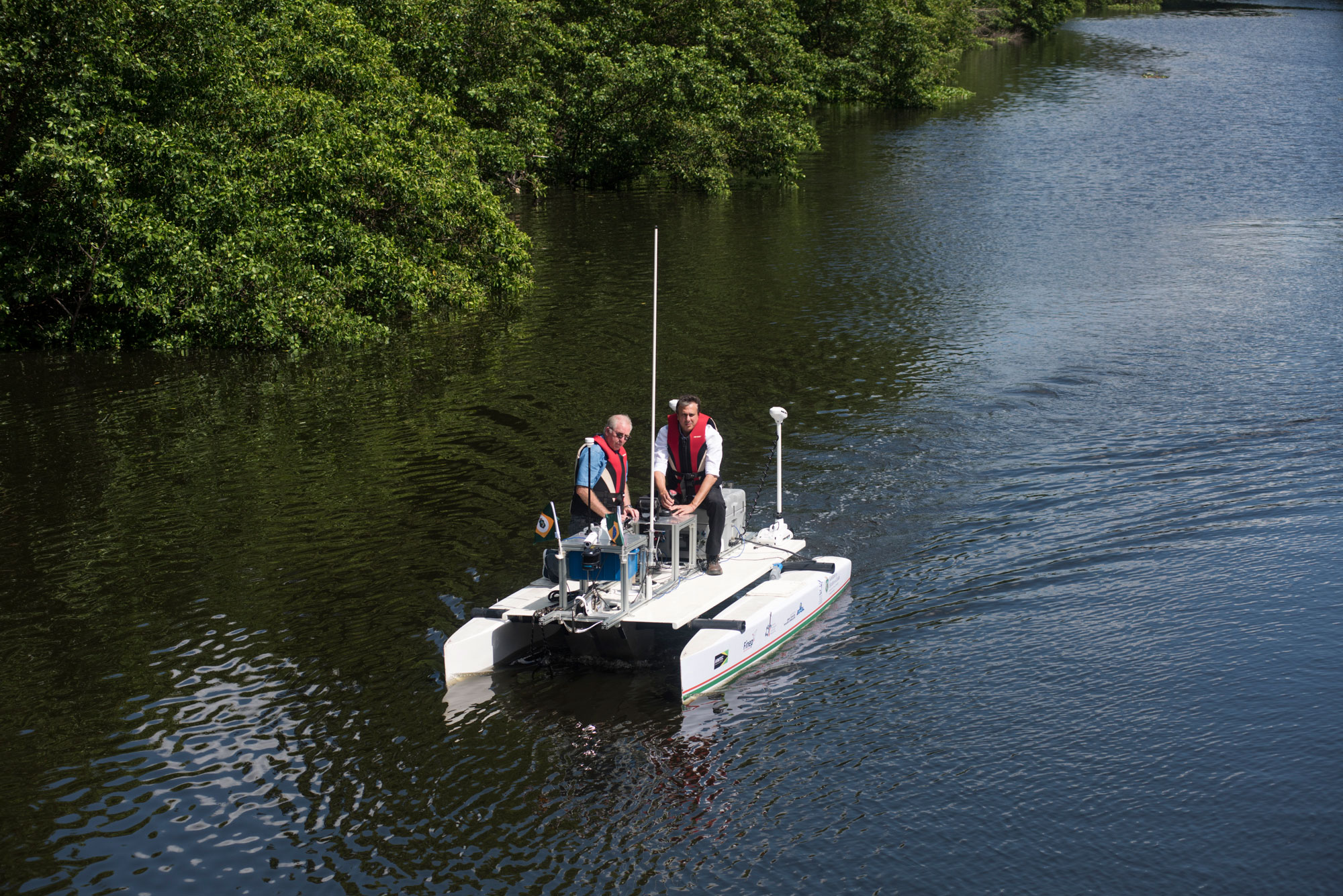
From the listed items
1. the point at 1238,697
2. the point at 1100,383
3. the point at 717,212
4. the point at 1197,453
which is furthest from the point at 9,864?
the point at 717,212

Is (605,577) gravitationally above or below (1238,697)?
above

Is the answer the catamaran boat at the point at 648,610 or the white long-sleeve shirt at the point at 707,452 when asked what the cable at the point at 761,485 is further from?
the white long-sleeve shirt at the point at 707,452

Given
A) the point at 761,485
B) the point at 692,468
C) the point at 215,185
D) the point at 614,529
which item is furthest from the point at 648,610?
the point at 215,185

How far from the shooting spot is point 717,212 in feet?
127

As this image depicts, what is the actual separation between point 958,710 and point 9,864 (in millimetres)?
7516

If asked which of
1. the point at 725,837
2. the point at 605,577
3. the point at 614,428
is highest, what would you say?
the point at 614,428

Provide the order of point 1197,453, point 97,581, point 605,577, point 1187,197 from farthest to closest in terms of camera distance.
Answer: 1. point 1187,197
2. point 1197,453
3. point 97,581
4. point 605,577

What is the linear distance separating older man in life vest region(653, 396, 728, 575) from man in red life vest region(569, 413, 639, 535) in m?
0.37

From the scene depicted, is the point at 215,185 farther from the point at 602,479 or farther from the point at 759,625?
the point at 759,625

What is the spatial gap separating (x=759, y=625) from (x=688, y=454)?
1966mm

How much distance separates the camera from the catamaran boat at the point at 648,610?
35.5 feet

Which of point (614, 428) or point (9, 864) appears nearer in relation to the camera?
point (9, 864)

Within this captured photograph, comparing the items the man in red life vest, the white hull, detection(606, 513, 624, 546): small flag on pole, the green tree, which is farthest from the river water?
the man in red life vest

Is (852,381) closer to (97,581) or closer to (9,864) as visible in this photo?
(97,581)
